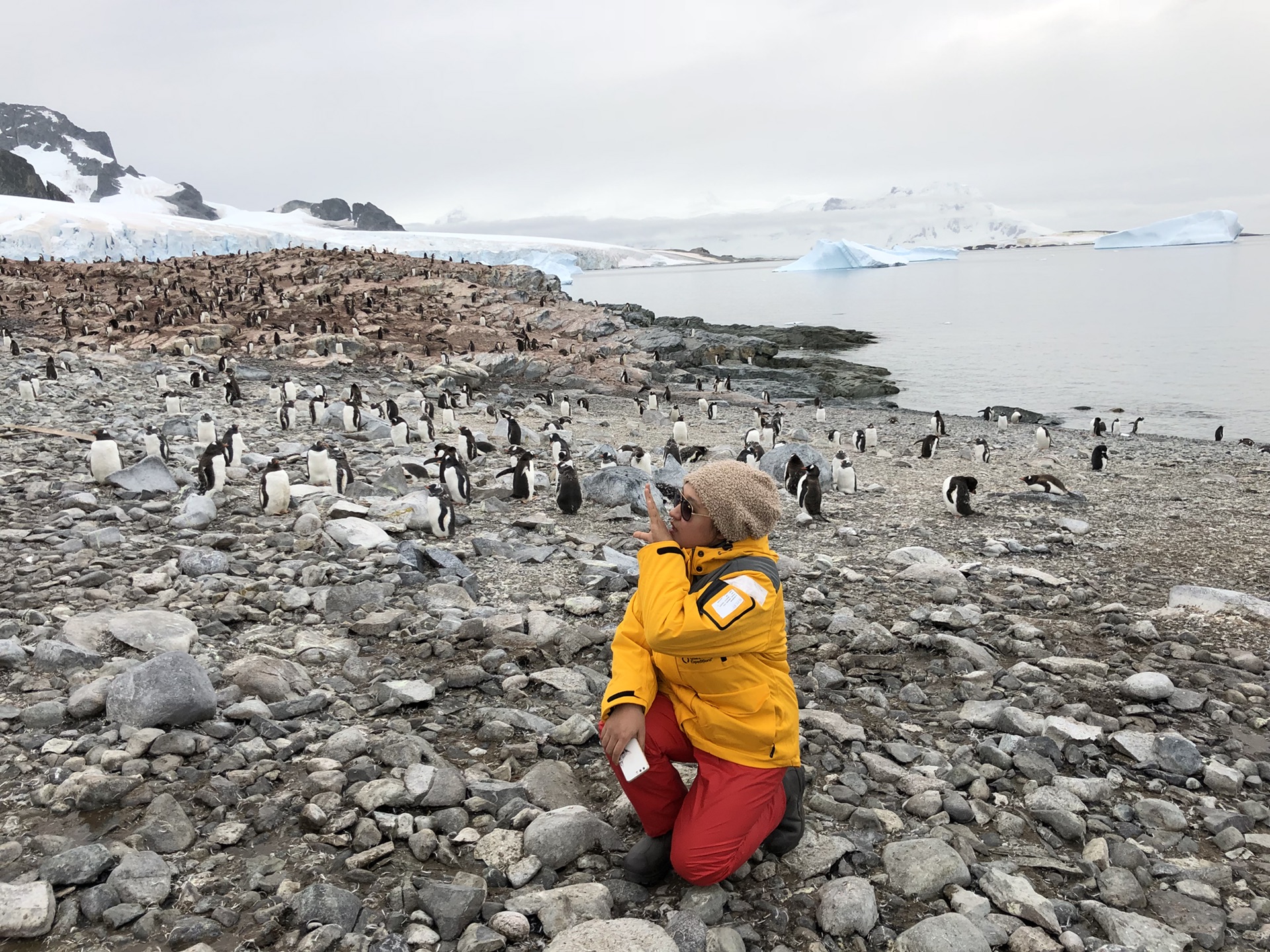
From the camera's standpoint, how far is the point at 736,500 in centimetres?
238

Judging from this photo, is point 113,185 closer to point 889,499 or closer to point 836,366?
point 836,366

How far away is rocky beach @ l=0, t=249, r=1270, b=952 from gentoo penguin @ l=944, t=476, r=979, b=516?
19 centimetres

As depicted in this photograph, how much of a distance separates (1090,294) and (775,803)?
70.1 metres

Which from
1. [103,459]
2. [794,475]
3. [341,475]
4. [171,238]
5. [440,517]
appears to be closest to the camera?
[440,517]

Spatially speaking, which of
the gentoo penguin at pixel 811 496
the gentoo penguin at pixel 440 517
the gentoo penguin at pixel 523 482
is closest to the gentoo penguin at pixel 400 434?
the gentoo penguin at pixel 523 482

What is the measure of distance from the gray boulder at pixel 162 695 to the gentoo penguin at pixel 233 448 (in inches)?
208

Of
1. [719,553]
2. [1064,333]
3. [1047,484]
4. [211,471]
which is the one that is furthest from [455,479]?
[1064,333]

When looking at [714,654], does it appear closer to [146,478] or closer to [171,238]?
[146,478]

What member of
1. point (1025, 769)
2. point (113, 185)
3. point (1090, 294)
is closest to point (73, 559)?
point (1025, 769)

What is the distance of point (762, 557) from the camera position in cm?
245

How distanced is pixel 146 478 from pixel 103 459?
0.41 m

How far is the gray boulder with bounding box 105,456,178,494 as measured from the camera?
6781mm

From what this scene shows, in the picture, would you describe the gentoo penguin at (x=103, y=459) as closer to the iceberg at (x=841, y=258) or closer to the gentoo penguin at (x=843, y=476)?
the gentoo penguin at (x=843, y=476)

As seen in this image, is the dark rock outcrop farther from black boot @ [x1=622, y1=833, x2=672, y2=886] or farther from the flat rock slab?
black boot @ [x1=622, y1=833, x2=672, y2=886]
